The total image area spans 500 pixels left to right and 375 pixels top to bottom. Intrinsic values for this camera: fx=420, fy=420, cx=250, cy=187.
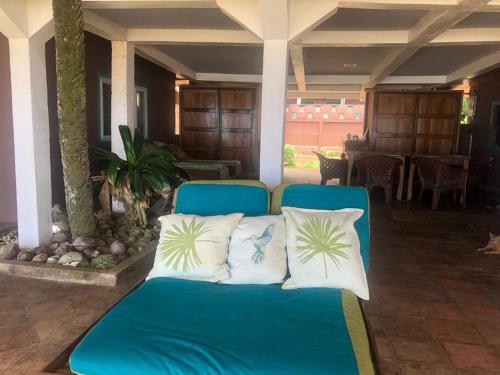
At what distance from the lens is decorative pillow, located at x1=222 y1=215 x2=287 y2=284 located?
2.38m

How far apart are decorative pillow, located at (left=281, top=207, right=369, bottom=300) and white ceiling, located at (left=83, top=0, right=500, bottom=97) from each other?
215 centimetres

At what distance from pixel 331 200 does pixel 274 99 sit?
184cm

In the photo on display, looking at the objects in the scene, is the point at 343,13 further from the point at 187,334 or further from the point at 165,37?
the point at 187,334

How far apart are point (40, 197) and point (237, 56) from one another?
14.7 feet

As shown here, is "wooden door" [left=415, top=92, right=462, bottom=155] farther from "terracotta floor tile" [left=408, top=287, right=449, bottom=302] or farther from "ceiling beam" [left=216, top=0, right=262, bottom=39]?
"terracotta floor tile" [left=408, top=287, right=449, bottom=302]

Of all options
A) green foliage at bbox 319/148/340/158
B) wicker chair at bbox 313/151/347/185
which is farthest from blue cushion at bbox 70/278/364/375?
green foliage at bbox 319/148/340/158

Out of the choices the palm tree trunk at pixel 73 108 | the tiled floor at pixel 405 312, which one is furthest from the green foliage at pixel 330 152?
the palm tree trunk at pixel 73 108

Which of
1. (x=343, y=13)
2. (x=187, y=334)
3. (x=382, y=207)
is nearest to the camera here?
(x=187, y=334)

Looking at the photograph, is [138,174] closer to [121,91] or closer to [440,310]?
[121,91]

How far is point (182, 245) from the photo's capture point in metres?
2.40

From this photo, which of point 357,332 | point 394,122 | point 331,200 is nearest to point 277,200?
point 331,200

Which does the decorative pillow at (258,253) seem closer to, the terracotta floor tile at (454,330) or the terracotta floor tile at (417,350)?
the terracotta floor tile at (417,350)

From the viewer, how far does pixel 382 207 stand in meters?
6.66

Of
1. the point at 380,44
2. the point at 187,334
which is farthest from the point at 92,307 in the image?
the point at 380,44
